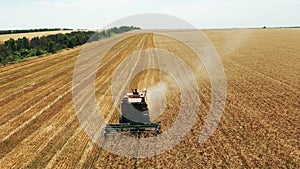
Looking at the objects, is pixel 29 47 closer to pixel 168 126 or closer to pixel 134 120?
pixel 134 120

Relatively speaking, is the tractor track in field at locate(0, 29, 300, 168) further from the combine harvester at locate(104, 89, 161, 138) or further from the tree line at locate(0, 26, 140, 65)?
the tree line at locate(0, 26, 140, 65)

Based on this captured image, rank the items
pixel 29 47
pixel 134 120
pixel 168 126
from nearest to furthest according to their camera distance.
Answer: pixel 134 120, pixel 168 126, pixel 29 47

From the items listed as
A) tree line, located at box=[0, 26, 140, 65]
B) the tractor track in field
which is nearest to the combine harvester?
the tractor track in field

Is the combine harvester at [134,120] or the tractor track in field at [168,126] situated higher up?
the combine harvester at [134,120]

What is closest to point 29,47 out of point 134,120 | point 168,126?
point 134,120

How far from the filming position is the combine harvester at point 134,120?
12.6 meters

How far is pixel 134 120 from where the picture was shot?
13086 millimetres

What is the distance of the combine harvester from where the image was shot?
12617mm

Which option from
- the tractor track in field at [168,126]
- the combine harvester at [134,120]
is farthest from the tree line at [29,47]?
the combine harvester at [134,120]

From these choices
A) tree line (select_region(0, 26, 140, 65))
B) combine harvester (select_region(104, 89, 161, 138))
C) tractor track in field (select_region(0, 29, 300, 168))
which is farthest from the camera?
tree line (select_region(0, 26, 140, 65))

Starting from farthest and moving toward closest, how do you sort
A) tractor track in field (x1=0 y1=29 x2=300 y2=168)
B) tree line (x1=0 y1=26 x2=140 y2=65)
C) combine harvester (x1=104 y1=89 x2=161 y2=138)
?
tree line (x1=0 y1=26 x2=140 y2=65)
combine harvester (x1=104 y1=89 x2=161 y2=138)
tractor track in field (x1=0 y1=29 x2=300 y2=168)

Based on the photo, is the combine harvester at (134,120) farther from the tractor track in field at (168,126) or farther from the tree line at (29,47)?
the tree line at (29,47)

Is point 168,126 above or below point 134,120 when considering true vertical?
below

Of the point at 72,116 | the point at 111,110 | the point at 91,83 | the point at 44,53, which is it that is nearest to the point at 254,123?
the point at 111,110
